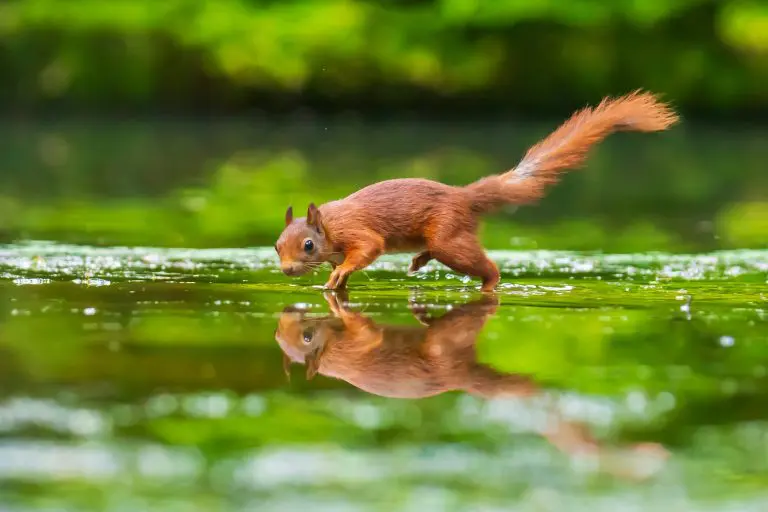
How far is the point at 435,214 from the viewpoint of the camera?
600 cm

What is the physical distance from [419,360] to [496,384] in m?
0.41

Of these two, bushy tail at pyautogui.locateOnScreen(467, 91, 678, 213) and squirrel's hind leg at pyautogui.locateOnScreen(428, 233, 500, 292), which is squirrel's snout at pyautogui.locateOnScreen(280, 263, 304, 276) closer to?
squirrel's hind leg at pyautogui.locateOnScreen(428, 233, 500, 292)

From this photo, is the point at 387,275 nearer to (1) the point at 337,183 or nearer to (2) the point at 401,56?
(1) the point at 337,183

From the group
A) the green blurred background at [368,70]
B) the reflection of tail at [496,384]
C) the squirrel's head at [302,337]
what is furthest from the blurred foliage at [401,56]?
the reflection of tail at [496,384]

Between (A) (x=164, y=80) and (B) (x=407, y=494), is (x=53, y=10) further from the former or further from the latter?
(B) (x=407, y=494)

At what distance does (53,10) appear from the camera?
20.7 metres

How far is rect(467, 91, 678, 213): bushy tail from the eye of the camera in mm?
6137

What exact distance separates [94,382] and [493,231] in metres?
5.20

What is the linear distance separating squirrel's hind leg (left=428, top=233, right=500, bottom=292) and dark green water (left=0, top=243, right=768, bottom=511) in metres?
0.09

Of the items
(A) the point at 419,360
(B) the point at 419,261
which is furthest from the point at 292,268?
(A) the point at 419,360

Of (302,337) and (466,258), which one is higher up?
(466,258)

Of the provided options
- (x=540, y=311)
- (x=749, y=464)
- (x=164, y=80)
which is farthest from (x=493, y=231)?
(x=164, y=80)

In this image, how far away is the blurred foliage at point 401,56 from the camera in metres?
19.5

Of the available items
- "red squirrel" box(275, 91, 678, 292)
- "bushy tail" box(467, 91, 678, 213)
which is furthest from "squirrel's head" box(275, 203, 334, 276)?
"bushy tail" box(467, 91, 678, 213)
